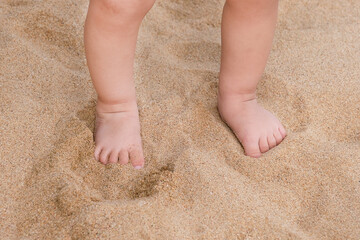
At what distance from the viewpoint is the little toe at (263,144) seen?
1.58 metres

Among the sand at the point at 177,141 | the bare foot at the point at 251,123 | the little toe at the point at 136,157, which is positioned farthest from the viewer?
the bare foot at the point at 251,123

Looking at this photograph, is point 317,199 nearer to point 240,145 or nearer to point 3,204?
point 240,145

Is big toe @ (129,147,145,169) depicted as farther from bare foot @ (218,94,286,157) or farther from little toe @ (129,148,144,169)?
bare foot @ (218,94,286,157)

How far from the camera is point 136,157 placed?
1.50m

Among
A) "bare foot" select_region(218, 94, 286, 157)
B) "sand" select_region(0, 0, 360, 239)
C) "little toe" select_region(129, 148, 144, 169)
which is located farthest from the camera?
"bare foot" select_region(218, 94, 286, 157)

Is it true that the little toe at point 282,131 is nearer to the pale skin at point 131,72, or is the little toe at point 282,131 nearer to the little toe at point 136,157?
the pale skin at point 131,72

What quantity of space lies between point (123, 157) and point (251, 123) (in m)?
0.44

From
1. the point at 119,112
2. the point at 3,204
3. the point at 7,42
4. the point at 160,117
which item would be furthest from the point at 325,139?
the point at 7,42

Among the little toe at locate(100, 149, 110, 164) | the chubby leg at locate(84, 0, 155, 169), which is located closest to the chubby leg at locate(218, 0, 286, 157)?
the chubby leg at locate(84, 0, 155, 169)

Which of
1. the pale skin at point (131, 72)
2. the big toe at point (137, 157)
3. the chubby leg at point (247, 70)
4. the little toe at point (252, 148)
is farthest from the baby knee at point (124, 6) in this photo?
the little toe at point (252, 148)

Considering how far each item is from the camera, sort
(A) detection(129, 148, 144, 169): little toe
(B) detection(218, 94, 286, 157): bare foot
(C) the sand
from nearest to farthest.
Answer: (C) the sand → (A) detection(129, 148, 144, 169): little toe → (B) detection(218, 94, 286, 157): bare foot

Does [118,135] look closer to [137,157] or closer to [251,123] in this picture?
[137,157]

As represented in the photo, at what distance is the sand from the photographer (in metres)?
1.29

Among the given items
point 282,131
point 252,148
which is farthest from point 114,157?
point 282,131
